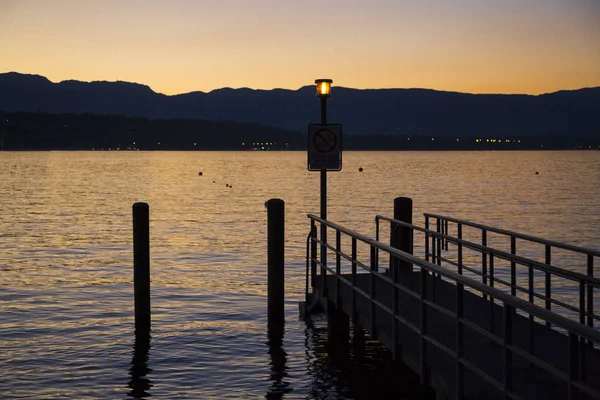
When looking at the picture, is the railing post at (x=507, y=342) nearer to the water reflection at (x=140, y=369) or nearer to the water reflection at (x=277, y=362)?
the water reflection at (x=277, y=362)

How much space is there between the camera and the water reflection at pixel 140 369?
1254 cm

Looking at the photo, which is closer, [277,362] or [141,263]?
[277,362]

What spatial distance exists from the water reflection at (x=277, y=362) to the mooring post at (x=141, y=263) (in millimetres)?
2228

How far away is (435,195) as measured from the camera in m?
78.1

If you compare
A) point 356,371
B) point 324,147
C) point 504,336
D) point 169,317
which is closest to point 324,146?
point 324,147

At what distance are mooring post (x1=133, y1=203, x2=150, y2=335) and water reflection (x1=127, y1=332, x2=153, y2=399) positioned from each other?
164mm

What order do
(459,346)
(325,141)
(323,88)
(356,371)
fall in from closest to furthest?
(459,346) → (356,371) → (325,141) → (323,88)

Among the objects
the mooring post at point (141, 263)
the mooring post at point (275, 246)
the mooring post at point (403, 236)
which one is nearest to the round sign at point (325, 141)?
the mooring post at point (275, 246)

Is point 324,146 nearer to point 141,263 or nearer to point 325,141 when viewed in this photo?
point 325,141

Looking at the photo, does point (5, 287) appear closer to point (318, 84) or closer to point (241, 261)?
point (241, 261)

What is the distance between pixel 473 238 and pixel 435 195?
133ft

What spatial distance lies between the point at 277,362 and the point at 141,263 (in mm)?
2838

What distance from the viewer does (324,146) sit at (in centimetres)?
1508

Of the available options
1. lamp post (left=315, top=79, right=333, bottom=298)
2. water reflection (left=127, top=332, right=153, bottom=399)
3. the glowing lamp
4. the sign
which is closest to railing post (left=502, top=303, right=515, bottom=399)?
water reflection (left=127, top=332, right=153, bottom=399)
